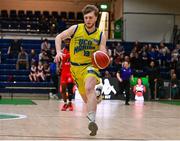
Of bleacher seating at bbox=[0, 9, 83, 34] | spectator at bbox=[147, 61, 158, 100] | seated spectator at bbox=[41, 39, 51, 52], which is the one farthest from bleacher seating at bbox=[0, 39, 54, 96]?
spectator at bbox=[147, 61, 158, 100]

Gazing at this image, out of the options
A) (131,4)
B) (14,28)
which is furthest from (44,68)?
(131,4)

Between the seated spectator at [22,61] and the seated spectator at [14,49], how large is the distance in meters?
1.35

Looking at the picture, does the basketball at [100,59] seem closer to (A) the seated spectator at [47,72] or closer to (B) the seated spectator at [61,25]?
(A) the seated spectator at [47,72]

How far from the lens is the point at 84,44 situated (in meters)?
7.97

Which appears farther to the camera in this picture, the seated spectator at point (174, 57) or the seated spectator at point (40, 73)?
the seated spectator at point (174, 57)

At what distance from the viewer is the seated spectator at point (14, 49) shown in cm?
2819

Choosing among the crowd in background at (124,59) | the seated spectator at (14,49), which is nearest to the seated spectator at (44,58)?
the crowd in background at (124,59)

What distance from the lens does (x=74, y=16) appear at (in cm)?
3538

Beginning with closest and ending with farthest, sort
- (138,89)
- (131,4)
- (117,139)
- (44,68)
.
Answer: (117,139), (138,89), (44,68), (131,4)

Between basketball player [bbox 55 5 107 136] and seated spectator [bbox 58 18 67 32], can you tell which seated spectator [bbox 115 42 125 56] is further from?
basketball player [bbox 55 5 107 136]

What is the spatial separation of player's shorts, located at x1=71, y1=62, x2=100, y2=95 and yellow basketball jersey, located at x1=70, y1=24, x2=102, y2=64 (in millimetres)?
88

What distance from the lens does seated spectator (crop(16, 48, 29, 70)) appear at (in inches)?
1054

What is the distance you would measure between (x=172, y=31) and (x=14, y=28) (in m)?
11.2

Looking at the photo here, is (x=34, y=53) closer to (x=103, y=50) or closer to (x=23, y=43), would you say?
(x=23, y=43)
